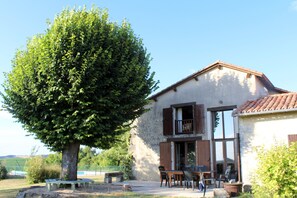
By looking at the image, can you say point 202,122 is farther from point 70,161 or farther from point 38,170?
point 38,170

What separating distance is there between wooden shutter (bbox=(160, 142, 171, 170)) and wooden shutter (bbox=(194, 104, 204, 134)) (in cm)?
209

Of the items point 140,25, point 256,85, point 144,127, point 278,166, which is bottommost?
point 278,166

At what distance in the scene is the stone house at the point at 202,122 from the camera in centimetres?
1701

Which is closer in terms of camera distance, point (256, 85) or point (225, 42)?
point (225, 42)

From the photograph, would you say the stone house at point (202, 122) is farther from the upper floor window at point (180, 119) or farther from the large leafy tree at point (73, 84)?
the large leafy tree at point (73, 84)

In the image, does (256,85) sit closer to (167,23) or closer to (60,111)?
(167,23)

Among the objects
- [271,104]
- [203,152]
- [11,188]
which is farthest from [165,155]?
[11,188]

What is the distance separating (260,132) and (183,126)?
604cm

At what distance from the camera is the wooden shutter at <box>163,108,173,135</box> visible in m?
19.5

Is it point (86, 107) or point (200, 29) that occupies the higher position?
point (200, 29)

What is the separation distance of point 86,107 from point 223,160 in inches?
334

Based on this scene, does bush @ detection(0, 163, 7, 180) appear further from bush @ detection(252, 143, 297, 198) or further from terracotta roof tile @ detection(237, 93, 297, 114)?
bush @ detection(252, 143, 297, 198)

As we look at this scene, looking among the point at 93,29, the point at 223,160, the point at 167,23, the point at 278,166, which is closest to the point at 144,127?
the point at 223,160

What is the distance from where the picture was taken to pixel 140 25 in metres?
15.9
